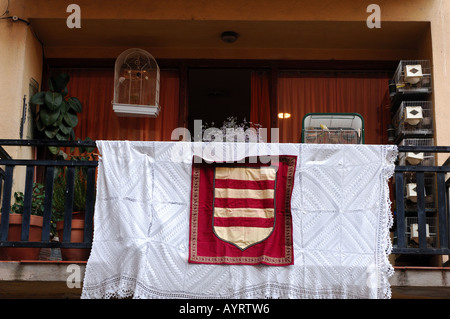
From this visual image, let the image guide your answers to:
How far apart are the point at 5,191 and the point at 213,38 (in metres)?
4.02

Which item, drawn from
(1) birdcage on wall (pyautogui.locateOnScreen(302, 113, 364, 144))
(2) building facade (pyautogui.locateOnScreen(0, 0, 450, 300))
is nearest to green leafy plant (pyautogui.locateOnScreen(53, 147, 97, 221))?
(2) building facade (pyautogui.locateOnScreen(0, 0, 450, 300))

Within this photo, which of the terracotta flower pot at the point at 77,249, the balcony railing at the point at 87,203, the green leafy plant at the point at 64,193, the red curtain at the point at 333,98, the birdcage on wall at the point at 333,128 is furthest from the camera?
Answer: the red curtain at the point at 333,98

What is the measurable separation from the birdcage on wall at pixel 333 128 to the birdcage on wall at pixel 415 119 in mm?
752

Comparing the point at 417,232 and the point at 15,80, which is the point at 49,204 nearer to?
the point at 15,80

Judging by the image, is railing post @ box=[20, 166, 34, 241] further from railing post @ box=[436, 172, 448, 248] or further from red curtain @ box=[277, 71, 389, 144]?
railing post @ box=[436, 172, 448, 248]

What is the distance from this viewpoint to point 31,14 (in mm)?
9102

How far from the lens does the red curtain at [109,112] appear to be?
9.58 metres

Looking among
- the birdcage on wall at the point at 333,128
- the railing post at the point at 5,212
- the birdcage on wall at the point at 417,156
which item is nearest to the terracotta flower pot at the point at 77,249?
the railing post at the point at 5,212

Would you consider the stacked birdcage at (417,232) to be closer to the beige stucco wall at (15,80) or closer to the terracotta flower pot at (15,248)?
the terracotta flower pot at (15,248)

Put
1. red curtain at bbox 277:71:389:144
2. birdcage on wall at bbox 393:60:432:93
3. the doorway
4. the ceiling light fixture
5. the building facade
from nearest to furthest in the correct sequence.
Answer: birdcage on wall at bbox 393:60:432:93, the building facade, the ceiling light fixture, red curtain at bbox 277:71:389:144, the doorway

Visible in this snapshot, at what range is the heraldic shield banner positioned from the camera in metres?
6.46

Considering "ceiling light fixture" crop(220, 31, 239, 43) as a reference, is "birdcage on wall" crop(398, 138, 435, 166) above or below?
below

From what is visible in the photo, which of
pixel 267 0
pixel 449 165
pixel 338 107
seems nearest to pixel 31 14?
pixel 267 0

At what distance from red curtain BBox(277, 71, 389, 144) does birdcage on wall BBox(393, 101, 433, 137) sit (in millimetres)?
562
